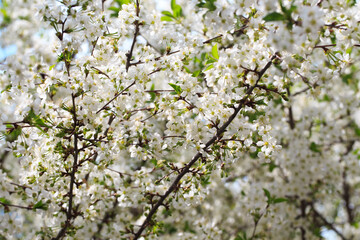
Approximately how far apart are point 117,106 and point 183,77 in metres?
0.65

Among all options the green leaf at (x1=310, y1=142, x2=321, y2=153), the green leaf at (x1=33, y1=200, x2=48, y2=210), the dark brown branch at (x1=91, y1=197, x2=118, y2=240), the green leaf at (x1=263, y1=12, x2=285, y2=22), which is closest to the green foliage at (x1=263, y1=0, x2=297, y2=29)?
the green leaf at (x1=263, y1=12, x2=285, y2=22)

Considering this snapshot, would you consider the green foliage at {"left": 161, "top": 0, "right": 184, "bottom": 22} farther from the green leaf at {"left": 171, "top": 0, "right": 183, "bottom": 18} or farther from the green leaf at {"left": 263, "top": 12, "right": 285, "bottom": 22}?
the green leaf at {"left": 263, "top": 12, "right": 285, "bottom": 22}

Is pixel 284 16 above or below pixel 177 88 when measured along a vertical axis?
below

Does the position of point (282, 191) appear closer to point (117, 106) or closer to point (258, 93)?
point (258, 93)

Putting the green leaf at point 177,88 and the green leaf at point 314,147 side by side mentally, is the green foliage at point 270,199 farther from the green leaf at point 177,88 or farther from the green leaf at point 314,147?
the green leaf at point 177,88

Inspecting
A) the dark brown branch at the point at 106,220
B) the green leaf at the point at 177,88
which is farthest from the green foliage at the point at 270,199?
the dark brown branch at the point at 106,220

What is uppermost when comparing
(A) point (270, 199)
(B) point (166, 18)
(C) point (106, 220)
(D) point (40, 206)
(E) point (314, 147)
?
(B) point (166, 18)

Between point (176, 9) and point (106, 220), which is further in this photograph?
point (106, 220)

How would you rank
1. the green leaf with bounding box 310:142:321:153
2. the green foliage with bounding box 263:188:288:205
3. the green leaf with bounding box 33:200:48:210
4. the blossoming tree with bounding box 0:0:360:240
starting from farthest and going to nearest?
the green leaf with bounding box 310:142:321:153, the green foliage with bounding box 263:188:288:205, the green leaf with bounding box 33:200:48:210, the blossoming tree with bounding box 0:0:360:240

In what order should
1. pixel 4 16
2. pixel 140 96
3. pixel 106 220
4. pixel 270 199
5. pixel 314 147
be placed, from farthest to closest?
pixel 314 147, pixel 4 16, pixel 106 220, pixel 270 199, pixel 140 96

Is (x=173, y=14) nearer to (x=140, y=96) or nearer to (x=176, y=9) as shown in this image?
(x=176, y=9)

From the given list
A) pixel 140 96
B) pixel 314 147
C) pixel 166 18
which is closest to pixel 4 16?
pixel 166 18

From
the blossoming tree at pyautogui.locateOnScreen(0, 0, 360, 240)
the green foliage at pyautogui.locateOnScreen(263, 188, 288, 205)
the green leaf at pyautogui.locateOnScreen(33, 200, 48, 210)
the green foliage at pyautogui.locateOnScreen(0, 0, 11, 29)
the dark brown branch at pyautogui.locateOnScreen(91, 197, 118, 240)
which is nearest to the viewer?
the blossoming tree at pyautogui.locateOnScreen(0, 0, 360, 240)

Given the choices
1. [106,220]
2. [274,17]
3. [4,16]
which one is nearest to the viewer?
[274,17]
